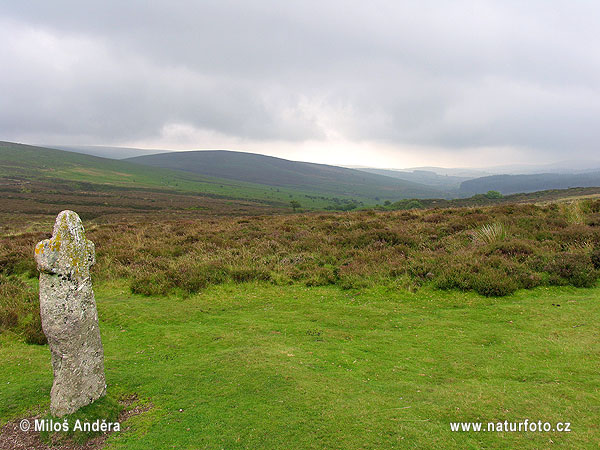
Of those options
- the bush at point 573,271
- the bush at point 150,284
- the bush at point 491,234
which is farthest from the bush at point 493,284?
the bush at point 150,284

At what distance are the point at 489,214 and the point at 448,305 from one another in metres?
11.3

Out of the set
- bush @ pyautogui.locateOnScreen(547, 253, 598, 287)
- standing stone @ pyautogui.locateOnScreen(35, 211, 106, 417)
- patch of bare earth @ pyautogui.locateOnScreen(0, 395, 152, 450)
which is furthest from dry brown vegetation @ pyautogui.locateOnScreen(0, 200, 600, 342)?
standing stone @ pyautogui.locateOnScreen(35, 211, 106, 417)

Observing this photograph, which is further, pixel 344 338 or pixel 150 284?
pixel 150 284

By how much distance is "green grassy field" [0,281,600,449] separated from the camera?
428 centimetres

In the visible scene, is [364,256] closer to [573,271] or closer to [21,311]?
[573,271]

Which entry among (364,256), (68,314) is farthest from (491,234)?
(68,314)

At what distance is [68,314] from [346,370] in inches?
185

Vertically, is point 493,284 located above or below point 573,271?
below

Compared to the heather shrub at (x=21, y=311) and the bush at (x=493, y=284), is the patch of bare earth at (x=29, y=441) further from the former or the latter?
the bush at (x=493, y=284)

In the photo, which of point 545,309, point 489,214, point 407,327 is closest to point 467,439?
point 407,327

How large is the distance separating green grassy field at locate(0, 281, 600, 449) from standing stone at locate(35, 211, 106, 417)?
71 centimetres

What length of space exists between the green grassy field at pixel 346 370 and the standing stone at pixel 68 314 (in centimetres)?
71

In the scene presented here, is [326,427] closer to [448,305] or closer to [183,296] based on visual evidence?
[448,305]

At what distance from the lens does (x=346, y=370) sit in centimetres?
596
